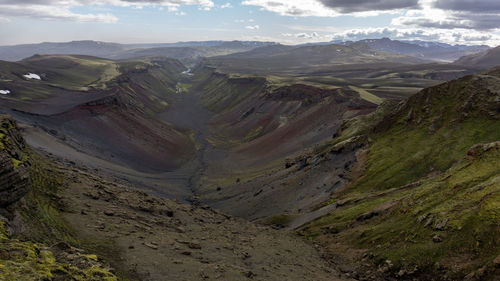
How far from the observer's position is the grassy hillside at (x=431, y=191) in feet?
57.8

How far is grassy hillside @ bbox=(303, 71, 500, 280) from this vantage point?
17609 millimetres

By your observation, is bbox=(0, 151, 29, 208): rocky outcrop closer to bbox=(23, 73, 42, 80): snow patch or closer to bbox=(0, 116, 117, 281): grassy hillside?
bbox=(0, 116, 117, 281): grassy hillside

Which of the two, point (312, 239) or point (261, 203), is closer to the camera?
point (312, 239)

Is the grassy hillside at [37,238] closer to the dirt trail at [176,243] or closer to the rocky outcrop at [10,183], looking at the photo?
the rocky outcrop at [10,183]

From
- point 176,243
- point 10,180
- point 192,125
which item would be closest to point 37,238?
point 10,180

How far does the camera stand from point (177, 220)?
99.5 ft

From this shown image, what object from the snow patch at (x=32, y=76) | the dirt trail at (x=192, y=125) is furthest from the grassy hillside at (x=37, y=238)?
the snow patch at (x=32, y=76)

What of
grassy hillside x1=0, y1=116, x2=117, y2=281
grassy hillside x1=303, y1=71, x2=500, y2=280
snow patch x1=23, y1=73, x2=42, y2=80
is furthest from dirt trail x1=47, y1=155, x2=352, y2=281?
snow patch x1=23, y1=73, x2=42, y2=80

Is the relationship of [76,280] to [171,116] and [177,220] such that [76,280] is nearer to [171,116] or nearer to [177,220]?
[177,220]

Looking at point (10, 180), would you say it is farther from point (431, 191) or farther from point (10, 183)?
point (431, 191)

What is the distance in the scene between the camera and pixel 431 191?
2439cm

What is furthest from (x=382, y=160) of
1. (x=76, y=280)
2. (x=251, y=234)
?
(x=76, y=280)

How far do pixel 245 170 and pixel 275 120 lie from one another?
37.1 metres

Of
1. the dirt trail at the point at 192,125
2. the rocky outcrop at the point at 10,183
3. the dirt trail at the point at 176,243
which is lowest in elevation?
the dirt trail at the point at 192,125
